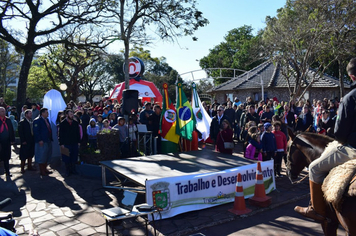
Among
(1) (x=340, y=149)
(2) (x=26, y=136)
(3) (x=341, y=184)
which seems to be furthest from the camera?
(2) (x=26, y=136)

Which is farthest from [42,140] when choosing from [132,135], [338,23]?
[338,23]

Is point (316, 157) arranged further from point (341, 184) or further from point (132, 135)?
point (132, 135)

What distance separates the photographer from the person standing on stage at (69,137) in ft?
29.2

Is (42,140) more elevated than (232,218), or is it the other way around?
(42,140)

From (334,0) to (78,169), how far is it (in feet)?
61.0

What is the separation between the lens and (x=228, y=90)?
1346 inches

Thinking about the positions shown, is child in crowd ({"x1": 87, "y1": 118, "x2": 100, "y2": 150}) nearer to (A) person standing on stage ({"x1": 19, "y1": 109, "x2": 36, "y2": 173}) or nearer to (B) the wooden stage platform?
(A) person standing on stage ({"x1": 19, "y1": 109, "x2": 36, "y2": 173})

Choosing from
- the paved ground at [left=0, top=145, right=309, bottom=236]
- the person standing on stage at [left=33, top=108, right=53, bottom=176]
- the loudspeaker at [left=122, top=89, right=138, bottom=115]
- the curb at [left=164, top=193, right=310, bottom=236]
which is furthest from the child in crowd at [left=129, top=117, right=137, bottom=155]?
the curb at [left=164, top=193, right=310, bottom=236]

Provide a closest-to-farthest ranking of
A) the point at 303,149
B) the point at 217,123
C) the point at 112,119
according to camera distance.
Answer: the point at 303,149 → the point at 112,119 → the point at 217,123

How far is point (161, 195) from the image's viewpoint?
5852 millimetres

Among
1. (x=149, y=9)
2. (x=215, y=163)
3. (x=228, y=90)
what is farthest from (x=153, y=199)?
(x=228, y=90)

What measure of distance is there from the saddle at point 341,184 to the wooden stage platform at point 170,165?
3.31 m

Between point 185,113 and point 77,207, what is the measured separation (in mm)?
4255

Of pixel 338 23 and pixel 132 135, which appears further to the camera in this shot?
pixel 338 23
